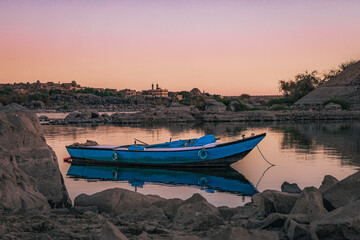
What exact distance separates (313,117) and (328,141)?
3597 centimetres

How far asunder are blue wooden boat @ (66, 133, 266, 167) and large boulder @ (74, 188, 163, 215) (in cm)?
968

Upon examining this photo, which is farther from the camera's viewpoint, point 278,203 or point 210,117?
point 210,117

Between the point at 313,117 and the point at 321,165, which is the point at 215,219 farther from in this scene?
the point at 313,117

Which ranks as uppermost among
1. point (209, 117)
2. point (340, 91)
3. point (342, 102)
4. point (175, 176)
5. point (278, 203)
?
point (340, 91)

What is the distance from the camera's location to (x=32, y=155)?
38.4ft

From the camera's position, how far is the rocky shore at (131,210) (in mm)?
6801

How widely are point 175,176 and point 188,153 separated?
1.67 meters

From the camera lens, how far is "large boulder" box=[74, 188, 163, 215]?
10.7 meters

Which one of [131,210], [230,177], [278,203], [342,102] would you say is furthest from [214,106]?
[278,203]

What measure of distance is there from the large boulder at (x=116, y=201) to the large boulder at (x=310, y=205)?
4011 millimetres

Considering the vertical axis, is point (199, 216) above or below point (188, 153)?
above

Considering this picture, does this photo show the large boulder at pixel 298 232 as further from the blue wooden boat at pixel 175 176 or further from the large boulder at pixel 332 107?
the large boulder at pixel 332 107

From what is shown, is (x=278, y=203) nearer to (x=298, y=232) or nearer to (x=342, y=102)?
(x=298, y=232)

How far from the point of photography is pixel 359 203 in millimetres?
6934
